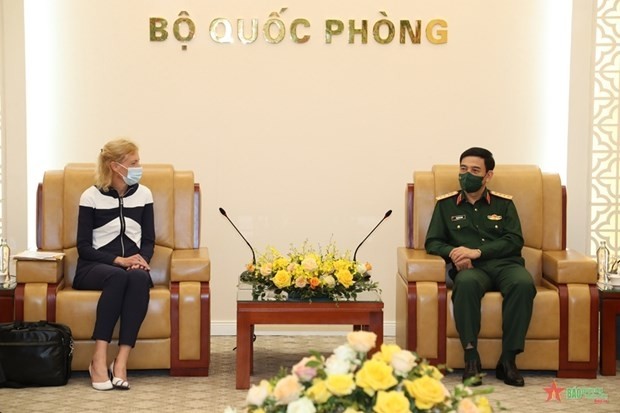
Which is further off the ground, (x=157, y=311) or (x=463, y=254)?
(x=463, y=254)

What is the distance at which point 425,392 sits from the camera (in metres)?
2.14

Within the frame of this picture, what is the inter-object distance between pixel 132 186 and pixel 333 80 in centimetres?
173

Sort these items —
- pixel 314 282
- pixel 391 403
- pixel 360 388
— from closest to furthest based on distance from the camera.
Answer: pixel 391 403, pixel 360 388, pixel 314 282

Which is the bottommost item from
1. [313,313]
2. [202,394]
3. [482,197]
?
[202,394]

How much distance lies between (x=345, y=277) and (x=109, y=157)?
5.21 feet

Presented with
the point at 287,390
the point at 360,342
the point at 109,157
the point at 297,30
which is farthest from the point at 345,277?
the point at 287,390

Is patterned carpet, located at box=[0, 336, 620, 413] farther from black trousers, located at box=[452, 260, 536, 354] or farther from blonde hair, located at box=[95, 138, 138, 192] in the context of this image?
blonde hair, located at box=[95, 138, 138, 192]

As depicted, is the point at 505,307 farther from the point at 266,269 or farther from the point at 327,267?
the point at 266,269

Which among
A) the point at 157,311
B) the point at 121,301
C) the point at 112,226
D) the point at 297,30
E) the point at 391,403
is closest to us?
the point at 391,403

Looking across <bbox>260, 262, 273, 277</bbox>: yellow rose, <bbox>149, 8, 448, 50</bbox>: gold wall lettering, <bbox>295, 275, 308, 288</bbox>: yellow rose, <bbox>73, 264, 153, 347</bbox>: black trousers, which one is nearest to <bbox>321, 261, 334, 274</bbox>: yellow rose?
<bbox>295, 275, 308, 288</bbox>: yellow rose

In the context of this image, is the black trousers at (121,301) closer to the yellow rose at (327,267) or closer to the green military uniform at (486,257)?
the yellow rose at (327,267)

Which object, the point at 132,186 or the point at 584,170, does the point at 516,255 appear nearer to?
the point at 584,170

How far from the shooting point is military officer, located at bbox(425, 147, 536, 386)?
212 inches

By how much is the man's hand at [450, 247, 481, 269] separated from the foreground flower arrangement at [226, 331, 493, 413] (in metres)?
3.41
